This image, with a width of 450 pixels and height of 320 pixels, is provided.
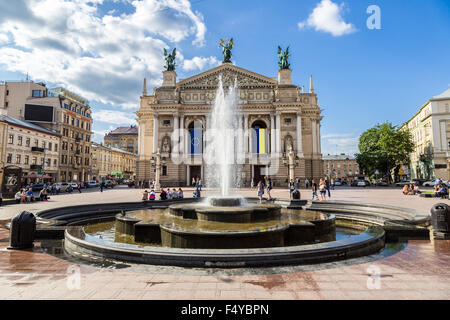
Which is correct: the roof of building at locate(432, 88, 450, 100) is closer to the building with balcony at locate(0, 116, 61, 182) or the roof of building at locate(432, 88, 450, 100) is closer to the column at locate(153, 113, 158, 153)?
the column at locate(153, 113, 158, 153)

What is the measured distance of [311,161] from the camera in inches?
1994

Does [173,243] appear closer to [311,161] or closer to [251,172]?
[251,172]

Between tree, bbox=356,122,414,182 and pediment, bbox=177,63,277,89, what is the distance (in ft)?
96.9

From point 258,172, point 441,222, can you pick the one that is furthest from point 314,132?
point 441,222

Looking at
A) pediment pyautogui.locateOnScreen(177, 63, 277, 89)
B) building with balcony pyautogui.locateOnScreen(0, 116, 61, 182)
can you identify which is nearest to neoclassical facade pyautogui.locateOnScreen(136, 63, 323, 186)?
Answer: pediment pyautogui.locateOnScreen(177, 63, 277, 89)

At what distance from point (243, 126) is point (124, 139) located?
67600 mm

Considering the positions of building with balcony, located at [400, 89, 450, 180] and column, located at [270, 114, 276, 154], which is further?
building with balcony, located at [400, 89, 450, 180]

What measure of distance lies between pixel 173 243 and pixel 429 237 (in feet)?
27.8

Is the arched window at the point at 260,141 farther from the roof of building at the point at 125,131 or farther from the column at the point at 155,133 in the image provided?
the roof of building at the point at 125,131

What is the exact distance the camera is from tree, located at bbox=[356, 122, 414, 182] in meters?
55.9

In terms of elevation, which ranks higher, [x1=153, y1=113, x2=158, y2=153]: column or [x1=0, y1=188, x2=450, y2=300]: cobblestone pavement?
[x1=153, y1=113, x2=158, y2=153]: column

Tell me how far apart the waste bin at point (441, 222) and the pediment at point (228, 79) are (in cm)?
4399

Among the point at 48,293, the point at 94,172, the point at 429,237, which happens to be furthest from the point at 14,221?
the point at 94,172
